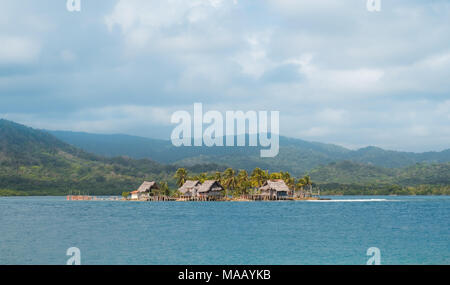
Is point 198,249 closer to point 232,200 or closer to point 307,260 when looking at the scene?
point 307,260

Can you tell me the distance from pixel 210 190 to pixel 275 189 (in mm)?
21734

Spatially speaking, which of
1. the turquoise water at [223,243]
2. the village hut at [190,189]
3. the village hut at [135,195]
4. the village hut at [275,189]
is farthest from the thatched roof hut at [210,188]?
the turquoise water at [223,243]

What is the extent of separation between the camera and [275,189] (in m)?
154

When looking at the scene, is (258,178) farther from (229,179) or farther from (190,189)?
(190,189)

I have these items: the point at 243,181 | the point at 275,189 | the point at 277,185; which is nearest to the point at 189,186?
the point at 243,181

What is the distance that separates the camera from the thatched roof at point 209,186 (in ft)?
508

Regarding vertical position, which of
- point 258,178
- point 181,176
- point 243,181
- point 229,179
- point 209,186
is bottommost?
point 209,186

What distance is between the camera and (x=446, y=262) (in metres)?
37.8

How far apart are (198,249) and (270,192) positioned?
114 meters

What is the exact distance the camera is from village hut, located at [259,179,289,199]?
507ft

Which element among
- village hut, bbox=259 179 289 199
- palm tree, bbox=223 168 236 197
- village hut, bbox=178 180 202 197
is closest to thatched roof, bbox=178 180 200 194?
village hut, bbox=178 180 202 197

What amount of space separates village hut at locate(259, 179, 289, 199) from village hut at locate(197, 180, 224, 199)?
1480 centimetres

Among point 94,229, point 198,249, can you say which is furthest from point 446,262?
point 94,229

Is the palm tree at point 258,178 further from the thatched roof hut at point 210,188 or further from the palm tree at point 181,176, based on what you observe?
the palm tree at point 181,176
